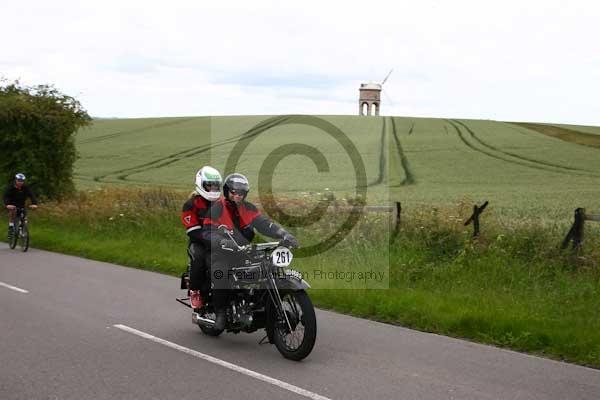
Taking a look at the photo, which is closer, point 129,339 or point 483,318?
point 129,339

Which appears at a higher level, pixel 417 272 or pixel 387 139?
pixel 387 139

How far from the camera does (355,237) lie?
44.4 feet

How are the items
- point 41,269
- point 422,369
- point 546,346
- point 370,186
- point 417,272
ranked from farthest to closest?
point 370,186, point 41,269, point 417,272, point 546,346, point 422,369

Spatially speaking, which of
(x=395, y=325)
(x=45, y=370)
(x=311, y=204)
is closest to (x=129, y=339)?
(x=45, y=370)

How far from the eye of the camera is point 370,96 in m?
91.4

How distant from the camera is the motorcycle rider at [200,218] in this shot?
7633 millimetres

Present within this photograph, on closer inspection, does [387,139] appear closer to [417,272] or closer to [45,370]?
[417,272]

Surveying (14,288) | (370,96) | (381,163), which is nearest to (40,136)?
(14,288)

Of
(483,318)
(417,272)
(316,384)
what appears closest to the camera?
(316,384)

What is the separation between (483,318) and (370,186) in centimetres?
1917

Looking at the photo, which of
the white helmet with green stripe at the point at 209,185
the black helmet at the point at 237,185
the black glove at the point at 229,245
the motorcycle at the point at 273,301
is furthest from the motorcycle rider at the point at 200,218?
the black glove at the point at 229,245

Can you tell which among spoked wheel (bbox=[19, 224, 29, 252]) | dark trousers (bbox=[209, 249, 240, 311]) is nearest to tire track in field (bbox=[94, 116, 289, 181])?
spoked wheel (bbox=[19, 224, 29, 252])

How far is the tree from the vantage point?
2287 cm

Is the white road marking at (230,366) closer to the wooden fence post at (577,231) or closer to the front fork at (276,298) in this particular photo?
the front fork at (276,298)
